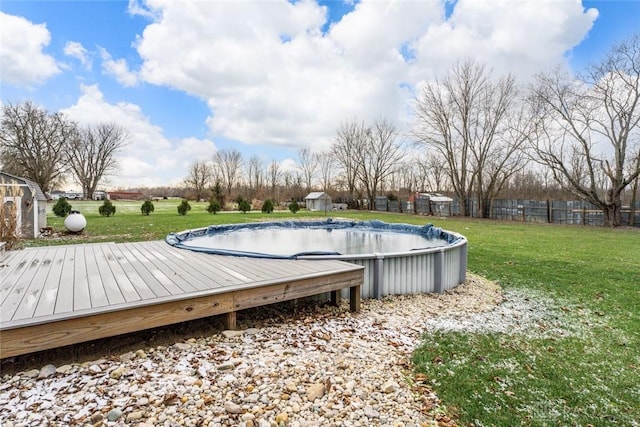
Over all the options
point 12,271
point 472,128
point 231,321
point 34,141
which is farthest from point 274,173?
point 231,321

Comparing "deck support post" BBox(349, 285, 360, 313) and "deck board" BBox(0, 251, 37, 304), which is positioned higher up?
"deck board" BBox(0, 251, 37, 304)

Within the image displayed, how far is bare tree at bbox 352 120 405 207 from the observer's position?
2731 cm

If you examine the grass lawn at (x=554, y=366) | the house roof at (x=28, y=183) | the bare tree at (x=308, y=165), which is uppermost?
the bare tree at (x=308, y=165)

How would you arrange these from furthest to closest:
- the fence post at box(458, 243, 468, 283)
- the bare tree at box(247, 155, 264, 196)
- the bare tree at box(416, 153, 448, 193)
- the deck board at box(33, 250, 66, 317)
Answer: the bare tree at box(247, 155, 264, 196), the bare tree at box(416, 153, 448, 193), the fence post at box(458, 243, 468, 283), the deck board at box(33, 250, 66, 317)

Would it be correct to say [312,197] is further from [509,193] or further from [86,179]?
[86,179]

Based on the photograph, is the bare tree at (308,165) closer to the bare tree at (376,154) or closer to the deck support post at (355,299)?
the bare tree at (376,154)

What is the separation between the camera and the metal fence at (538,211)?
15750 millimetres

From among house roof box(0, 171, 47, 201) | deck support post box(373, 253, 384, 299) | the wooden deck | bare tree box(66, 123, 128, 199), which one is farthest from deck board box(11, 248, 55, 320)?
bare tree box(66, 123, 128, 199)

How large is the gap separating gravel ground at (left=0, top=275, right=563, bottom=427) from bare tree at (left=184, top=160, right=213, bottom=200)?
3557cm

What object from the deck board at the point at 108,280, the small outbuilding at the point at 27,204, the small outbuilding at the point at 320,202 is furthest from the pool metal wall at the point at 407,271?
the small outbuilding at the point at 320,202

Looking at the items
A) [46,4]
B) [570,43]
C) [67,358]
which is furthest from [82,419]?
[570,43]

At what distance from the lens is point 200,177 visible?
120 feet

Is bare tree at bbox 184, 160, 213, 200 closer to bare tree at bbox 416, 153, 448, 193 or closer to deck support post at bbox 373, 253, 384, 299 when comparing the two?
bare tree at bbox 416, 153, 448, 193

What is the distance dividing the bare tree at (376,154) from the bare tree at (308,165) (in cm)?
780
